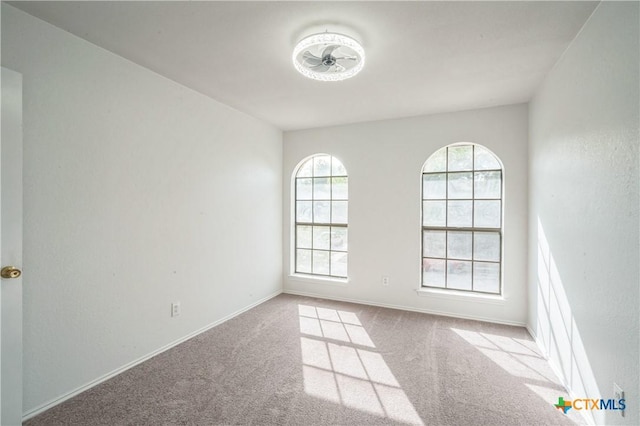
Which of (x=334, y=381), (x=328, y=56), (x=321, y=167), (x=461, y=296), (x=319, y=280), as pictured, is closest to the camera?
(x=328, y=56)

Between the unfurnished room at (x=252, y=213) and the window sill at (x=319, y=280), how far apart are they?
1.88 feet

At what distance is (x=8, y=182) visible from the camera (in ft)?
5.39

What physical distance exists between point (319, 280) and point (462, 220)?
6.91 ft

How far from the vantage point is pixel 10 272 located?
1640 mm

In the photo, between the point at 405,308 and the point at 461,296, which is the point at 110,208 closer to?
the point at 405,308

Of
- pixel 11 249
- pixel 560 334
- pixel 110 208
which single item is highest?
pixel 110 208

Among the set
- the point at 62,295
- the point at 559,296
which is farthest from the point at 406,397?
the point at 62,295

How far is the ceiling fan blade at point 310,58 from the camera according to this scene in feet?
6.89

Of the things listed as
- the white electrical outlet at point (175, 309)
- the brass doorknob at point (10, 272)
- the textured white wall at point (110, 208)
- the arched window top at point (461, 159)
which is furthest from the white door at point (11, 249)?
the arched window top at point (461, 159)

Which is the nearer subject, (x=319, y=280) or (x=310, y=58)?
(x=310, y=58)

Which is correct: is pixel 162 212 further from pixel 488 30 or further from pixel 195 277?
pixel 488 30

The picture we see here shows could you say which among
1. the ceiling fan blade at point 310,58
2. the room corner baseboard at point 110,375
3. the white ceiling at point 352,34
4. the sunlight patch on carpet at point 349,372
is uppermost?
the white ceiling at point 352,34

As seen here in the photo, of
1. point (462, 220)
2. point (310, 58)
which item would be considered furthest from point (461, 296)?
point (310, 58)

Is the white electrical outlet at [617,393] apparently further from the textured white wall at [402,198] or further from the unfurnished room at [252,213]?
the textured white wall at [402,198]
